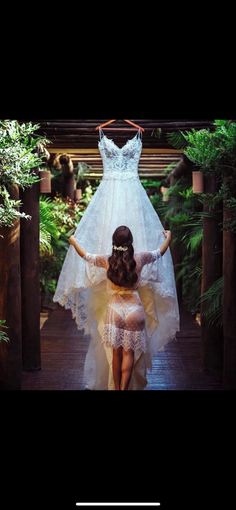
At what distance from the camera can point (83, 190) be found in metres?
12.1

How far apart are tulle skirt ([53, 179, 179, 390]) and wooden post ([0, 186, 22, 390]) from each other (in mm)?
407

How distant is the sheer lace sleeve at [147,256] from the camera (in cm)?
483

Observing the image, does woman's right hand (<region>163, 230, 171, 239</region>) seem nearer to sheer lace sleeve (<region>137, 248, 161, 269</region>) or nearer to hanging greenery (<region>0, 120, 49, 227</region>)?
sheer lace sleeve (<region>137, 248, 161, 269</region>)

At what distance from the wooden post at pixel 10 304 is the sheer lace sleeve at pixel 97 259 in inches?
31.0

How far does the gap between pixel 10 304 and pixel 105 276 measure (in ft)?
2.62

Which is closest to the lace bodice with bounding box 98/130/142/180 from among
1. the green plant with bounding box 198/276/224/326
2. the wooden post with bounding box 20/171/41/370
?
the wooden post with bounding box 20/171/41/370

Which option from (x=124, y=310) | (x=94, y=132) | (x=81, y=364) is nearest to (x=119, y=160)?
(x=94, y=132)

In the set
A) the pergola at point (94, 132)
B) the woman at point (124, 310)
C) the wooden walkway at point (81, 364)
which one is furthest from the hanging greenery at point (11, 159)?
the wooden walkway at point (81, 364)

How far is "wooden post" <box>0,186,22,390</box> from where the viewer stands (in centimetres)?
535

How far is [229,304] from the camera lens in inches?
212

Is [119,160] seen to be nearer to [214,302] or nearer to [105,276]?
[105,276]
